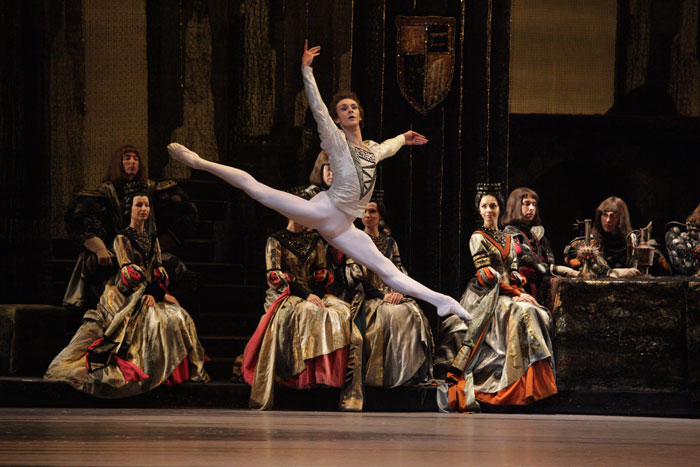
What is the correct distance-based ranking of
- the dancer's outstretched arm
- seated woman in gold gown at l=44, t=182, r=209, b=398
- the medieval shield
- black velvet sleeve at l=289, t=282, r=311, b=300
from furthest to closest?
the medieval shield, black velvet sleeve at l=289, t=282, r=311, b=300, seated woman in gold gown at l=44, t=182, r=209, b=398, the dancer's outstretched arm

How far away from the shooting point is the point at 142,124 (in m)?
7.84

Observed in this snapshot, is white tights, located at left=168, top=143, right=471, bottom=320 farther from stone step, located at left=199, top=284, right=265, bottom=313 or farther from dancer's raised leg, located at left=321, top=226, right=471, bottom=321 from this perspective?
stone step, located at left=199, top=284, right=265, bottom=313

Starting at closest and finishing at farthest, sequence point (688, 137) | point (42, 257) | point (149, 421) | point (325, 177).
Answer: point (149, 421) → point (325, 177) → point (42, 257) → point (688, 137)

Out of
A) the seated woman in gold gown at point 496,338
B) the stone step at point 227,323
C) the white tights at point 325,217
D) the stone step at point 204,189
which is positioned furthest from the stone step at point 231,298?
the white tights at point 325,217

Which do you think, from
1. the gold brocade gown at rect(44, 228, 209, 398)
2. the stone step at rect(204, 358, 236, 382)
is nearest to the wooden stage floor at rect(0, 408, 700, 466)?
the gold brocade gown at rect(44, 228, 209, 398)

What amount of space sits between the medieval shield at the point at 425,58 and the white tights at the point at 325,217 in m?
2.26

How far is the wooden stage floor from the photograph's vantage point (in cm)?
337

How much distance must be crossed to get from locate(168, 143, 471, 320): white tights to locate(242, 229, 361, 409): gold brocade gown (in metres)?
1.15

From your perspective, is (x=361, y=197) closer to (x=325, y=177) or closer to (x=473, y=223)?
(x=325, y=177)

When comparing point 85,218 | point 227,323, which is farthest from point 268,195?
point 227,323

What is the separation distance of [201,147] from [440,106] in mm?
2151

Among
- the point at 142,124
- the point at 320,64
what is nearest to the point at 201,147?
the point at 142,124

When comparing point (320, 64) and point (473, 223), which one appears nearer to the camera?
point (473, 223)

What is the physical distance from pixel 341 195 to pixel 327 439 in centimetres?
111
